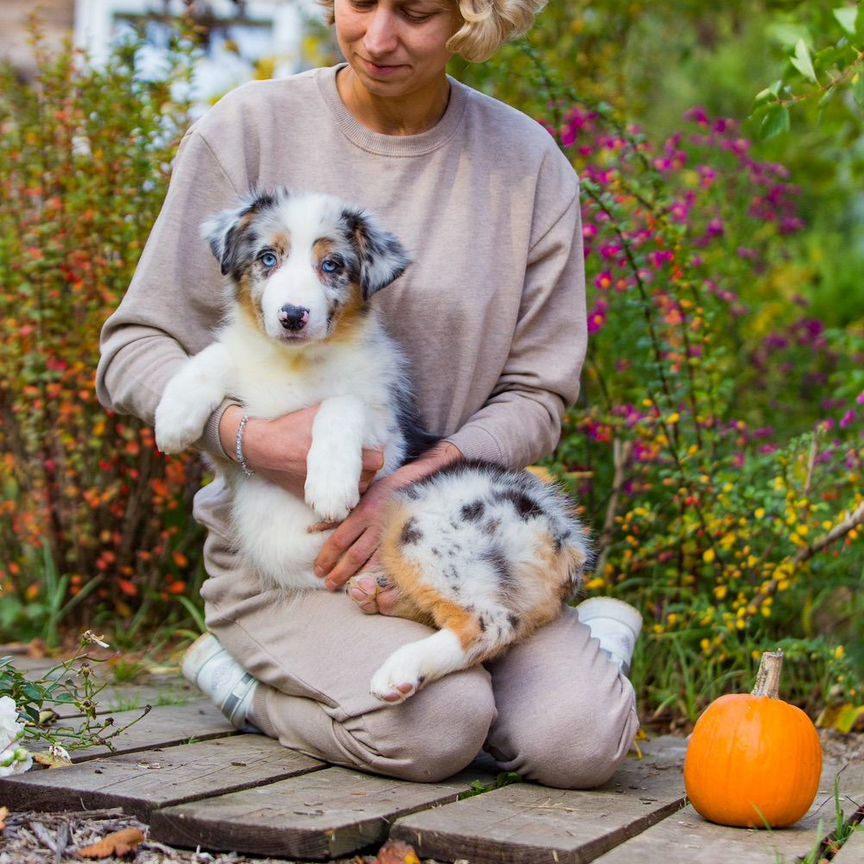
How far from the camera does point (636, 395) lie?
429 centimetres

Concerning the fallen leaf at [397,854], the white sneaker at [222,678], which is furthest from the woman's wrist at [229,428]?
the fallen leaf at [397,854]

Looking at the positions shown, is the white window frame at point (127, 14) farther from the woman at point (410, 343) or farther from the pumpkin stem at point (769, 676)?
the pumpkin stem at point (769, 676)

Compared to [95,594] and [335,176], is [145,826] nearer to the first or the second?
[335,176]

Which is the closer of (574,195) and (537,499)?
(537,499)

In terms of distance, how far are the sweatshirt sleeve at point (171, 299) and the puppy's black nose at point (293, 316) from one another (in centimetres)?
44

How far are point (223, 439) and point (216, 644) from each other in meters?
0.66

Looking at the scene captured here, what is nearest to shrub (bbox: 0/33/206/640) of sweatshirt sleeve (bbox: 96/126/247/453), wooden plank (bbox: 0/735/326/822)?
sweatshirt sleeve (bbox: 96/126/247/453)

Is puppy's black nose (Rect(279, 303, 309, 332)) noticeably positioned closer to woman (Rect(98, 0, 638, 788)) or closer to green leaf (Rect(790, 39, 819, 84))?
woman (Rect(98, 0, 638, 788))

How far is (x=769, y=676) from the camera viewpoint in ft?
8.07

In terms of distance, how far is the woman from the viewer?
273cm

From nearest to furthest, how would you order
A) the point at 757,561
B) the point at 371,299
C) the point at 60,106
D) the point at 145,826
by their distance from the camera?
the point at 145,826
the point at 371,299
the point at 757,561
the point at 60,106

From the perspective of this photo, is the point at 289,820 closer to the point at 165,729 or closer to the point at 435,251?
the point at 165,729

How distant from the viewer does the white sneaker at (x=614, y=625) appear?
3.17 meters

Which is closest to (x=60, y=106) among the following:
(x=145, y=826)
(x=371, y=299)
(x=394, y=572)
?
(x=371, y=299)
